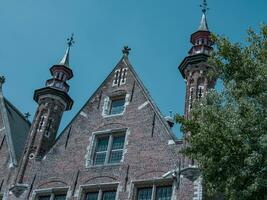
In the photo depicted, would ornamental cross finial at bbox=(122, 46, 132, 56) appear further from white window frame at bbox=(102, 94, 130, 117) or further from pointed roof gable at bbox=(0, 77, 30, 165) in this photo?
pointed roof gable at bbox=(0, 77, 30, 165)

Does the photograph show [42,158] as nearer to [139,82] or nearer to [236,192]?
[139,82]

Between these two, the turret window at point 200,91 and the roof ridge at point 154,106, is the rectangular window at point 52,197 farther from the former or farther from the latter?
the turret window at point 200,91

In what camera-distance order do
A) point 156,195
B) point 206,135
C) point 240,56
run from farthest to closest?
point 156,195, point 240,56, point 206,135

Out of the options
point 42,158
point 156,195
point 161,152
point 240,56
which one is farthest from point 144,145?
point 240,56

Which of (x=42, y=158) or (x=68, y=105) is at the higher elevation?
(x=68, y=105)

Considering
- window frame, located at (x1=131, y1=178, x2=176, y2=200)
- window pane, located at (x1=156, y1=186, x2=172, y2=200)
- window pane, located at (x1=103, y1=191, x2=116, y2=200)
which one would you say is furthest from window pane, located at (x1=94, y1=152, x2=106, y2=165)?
window pane, located at (x1=156, y1=186, x2=172, y2=200)

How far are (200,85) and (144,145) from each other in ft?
11.2

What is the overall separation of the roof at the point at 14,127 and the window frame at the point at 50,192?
2.36 metres

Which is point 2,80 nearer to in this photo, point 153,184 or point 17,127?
point 17,127

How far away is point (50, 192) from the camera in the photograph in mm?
20375

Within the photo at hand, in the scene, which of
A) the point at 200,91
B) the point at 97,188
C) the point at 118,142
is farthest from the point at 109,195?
the point at 200,91

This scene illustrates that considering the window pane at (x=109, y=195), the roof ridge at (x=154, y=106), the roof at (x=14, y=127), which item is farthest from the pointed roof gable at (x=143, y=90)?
the window pane at (x=109, y=195)

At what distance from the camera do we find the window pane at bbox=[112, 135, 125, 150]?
67.7 ft

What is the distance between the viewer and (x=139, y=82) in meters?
22.2
